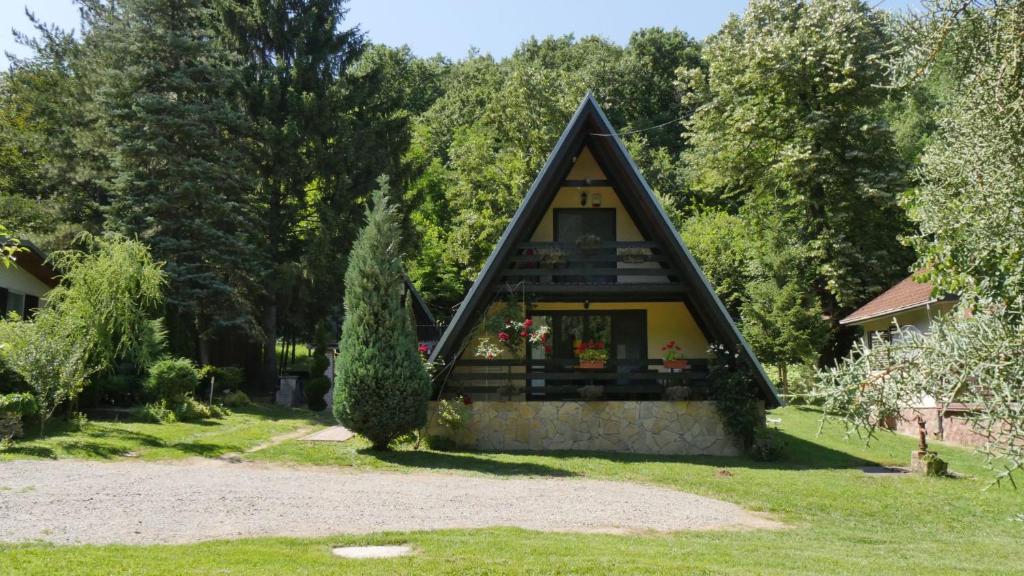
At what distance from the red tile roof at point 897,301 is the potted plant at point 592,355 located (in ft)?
29.2

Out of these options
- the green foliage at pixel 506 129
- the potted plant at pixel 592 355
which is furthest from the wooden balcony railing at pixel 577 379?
the green foliage at pixel 506 129

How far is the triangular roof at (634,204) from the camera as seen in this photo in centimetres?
1560

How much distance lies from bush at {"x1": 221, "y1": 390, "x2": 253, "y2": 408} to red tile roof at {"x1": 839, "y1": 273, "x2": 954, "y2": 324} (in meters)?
19.4

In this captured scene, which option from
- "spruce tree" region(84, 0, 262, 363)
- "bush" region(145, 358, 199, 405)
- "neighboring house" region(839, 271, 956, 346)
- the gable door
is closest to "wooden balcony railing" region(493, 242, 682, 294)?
the gable door

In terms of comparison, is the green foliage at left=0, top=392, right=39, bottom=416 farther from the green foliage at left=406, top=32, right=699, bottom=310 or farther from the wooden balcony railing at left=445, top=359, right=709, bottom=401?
the green foliage at left=406, top=32, right=699, bottom=310

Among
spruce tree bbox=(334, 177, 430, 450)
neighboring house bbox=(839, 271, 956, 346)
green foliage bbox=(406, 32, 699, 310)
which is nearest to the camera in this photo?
spruce tree bbox=(334, 177, 430, 450)

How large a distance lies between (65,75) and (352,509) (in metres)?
27.0

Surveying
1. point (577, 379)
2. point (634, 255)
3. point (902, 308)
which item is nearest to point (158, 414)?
point (577, 379)

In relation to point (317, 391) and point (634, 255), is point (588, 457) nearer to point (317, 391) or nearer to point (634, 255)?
point (634, 255)

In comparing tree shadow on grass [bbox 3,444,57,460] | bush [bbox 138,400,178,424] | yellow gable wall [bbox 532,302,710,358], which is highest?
yellow gable wall [bbox 532,302,710,358]

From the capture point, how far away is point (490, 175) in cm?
3597

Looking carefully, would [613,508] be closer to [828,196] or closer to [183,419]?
[183,419]

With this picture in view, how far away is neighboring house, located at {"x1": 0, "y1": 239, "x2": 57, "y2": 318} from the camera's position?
867 inches

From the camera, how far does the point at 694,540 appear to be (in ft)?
27.5
